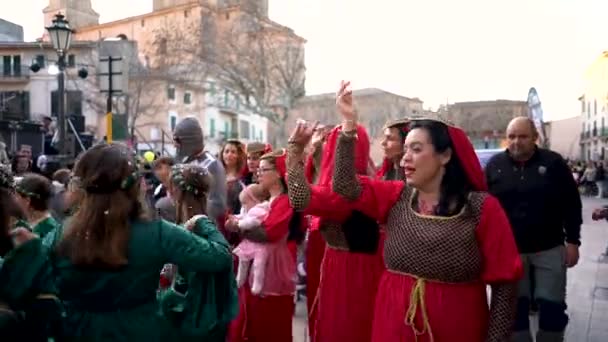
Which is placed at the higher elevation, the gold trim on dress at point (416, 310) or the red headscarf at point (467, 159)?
the red headscarf at point (467, 159)

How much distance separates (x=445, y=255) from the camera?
3043 millimetres

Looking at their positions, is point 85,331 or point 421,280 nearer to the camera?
point 85,331

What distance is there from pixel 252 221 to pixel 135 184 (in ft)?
6.51

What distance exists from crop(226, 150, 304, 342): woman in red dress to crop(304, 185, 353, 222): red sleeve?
105 cm

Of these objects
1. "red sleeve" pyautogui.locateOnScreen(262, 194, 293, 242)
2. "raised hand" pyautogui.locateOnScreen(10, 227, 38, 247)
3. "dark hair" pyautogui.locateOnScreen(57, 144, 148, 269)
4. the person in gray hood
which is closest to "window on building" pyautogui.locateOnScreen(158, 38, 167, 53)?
the person in gray hood

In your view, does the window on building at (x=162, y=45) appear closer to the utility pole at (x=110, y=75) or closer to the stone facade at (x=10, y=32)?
the stone facade at (x=10, y=32)

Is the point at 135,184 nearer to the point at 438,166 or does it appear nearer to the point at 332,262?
the point at 438,166

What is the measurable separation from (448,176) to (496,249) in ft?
1.47

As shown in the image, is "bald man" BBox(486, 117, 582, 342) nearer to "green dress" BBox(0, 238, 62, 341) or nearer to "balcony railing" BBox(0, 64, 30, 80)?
"green dress" BBox(0, 238, 62, 341)

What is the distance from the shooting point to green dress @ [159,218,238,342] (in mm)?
2941

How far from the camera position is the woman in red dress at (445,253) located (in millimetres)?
3059

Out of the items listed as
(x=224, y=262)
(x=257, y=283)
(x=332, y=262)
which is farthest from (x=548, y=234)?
(x=224, y=262)

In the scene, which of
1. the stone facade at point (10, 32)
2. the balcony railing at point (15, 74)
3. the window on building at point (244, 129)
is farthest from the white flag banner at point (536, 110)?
the window on building at point (244, 129)

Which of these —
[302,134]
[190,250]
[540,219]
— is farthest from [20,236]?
[540,219]
